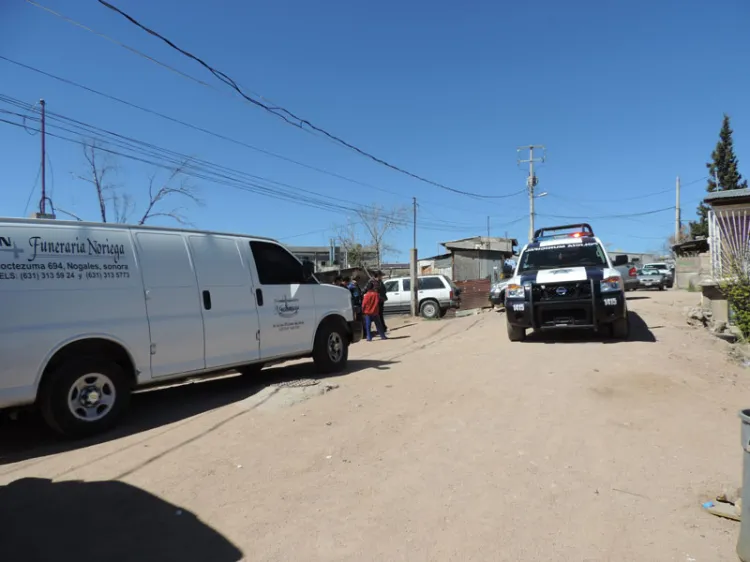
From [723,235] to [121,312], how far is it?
12181mm

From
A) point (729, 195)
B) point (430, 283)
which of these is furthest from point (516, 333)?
point (430, 283)

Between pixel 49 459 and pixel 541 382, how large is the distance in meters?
5.18

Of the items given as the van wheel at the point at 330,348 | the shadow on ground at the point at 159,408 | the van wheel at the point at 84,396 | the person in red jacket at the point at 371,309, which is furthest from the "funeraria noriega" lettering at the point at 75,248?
the person in red jacket at the point at 371,309

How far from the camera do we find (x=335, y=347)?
761 centimetres

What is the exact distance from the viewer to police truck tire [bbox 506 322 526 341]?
917 cm

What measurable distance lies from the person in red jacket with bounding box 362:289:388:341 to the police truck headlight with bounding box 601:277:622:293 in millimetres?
5859

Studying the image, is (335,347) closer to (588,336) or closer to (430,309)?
(588,336)

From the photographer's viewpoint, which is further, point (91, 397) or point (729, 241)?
point (729, 241)

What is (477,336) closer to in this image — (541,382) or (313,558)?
(541,382)

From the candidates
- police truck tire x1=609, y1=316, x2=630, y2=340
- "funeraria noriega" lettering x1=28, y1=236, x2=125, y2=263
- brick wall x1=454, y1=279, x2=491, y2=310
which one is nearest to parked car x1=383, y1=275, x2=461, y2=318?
brick wall x1=454, y1=279, x2=491, y2=310

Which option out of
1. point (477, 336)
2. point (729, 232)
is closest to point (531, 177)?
point (729, 232)

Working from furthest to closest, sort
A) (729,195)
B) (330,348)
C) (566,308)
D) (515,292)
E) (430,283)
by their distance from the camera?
(430,283)
(729,195)
(515,292)
(566,308)
(330,348)

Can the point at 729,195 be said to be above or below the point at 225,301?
above

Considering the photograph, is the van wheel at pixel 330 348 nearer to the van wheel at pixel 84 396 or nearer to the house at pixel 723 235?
the van wheel at pixel 84 396
